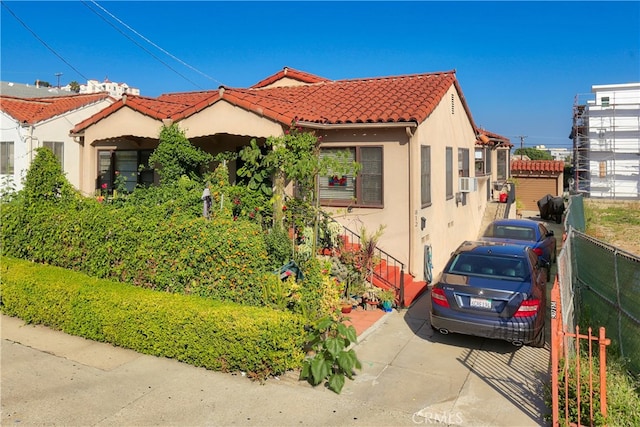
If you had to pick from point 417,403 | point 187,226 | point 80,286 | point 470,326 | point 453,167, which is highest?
point 453,167

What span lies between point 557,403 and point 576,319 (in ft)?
12.4

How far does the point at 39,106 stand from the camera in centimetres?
2062

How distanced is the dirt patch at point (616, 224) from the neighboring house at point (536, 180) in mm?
3082

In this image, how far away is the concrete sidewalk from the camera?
5.12 meters

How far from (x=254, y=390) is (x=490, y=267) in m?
4.23

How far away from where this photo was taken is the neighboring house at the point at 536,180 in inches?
1282

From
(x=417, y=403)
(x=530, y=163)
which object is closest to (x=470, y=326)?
(x=417, y=403)

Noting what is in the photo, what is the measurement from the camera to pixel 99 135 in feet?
42.9

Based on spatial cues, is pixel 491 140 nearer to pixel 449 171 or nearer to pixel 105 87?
pixel 449 171

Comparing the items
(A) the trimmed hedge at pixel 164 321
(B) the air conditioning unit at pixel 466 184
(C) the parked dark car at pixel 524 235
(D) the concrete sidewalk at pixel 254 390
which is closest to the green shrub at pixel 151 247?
(A) the trimmed hedge at pixel 164 321

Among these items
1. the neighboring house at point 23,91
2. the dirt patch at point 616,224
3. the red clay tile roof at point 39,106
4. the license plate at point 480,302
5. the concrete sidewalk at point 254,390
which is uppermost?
the neighboring house at point 23,91

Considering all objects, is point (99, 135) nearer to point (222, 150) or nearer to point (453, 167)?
point (222, 150)

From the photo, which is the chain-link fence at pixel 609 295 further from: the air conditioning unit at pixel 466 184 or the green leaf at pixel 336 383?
the air conditioning unit at pixel 466 184

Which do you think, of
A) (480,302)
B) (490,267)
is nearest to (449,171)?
(490,267)
